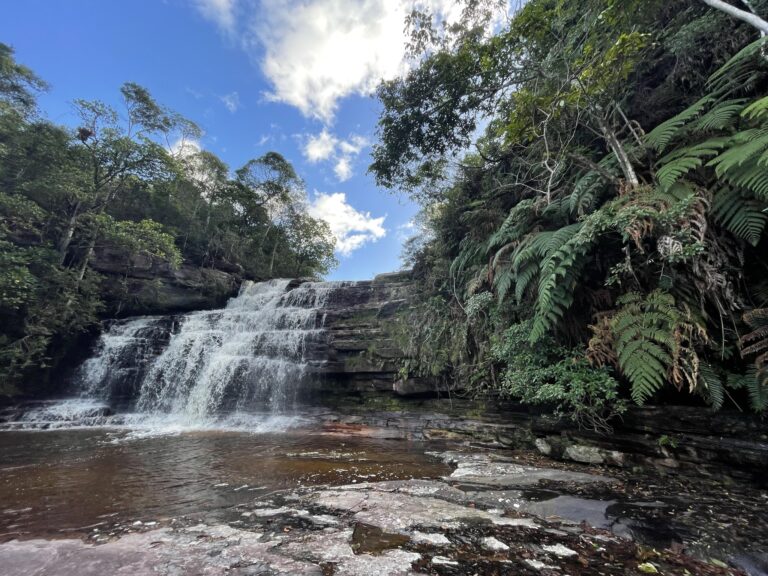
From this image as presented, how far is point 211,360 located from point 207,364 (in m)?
0.18

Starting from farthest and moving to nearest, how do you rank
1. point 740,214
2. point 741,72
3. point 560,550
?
point 741,72 < point 740,214 < point 560,550

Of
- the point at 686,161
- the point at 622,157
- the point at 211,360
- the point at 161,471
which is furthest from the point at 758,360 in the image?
the point at 211,360

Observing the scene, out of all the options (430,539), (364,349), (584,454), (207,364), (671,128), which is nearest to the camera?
(430,539)

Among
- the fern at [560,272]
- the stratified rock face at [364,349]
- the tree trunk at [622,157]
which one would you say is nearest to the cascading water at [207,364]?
the stratified rock face at [364,349]

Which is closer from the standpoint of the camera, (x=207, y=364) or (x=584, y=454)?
(x=584, y=454)

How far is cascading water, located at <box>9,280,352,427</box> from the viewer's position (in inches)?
418

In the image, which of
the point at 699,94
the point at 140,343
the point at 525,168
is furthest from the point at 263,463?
the point at 140,343

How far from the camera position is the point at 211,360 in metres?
11.7

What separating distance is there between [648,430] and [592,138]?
5622 millimetres

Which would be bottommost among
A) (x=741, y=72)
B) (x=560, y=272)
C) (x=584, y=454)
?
(x=584, y=454)

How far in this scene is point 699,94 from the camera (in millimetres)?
5430

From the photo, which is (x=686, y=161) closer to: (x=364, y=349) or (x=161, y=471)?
(x=161, y=471)

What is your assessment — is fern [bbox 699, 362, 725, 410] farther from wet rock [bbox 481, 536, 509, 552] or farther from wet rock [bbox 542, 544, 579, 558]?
wet rock [bbox 481, 536, 509, 552]

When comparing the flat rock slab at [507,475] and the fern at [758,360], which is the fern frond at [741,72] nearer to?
the fern at [758,360]
